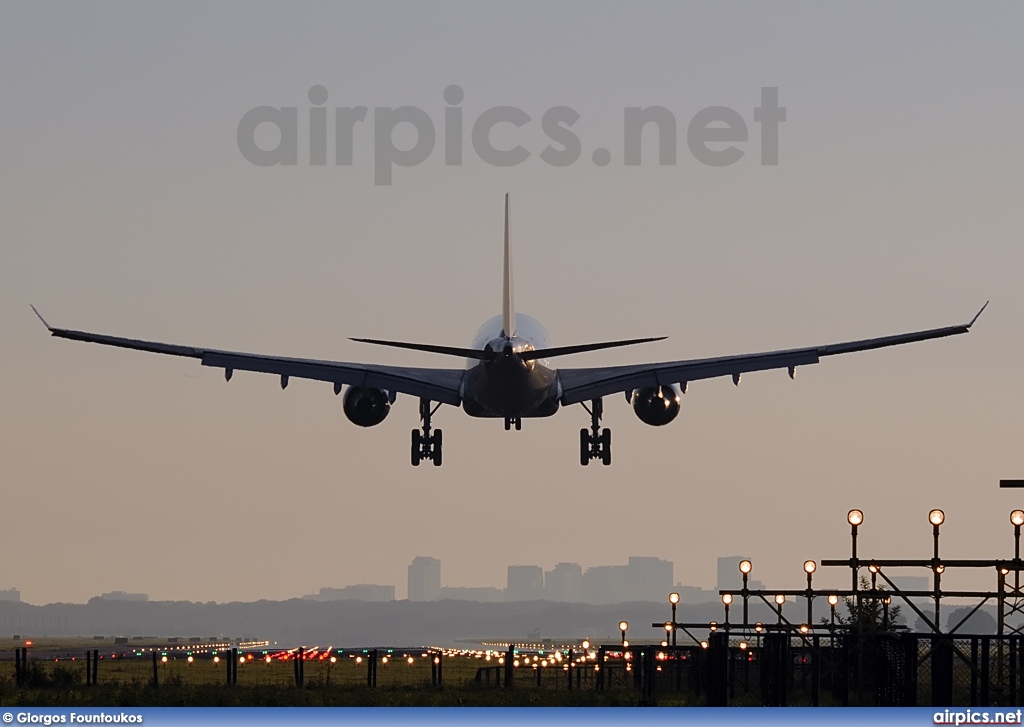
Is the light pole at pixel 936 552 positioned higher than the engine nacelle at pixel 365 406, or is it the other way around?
the engine nacelle at pixel 365 406

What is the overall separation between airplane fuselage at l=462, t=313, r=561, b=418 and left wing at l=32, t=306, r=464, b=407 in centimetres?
139

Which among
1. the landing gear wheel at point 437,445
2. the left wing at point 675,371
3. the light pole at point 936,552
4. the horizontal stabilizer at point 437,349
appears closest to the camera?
the light pole at point 936,552

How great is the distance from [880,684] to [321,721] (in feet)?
104

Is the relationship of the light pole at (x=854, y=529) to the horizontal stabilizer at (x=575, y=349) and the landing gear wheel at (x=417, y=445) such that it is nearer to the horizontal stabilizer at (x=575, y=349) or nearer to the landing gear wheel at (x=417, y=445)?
the horizontal stabilizer at (x=575, y=349)

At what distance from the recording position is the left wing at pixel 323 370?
67.9 m

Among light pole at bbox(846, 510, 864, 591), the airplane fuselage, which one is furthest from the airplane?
light pole at bbox(846, 510, 864, 591)

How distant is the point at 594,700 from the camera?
51.3m

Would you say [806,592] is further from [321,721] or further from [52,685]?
[321,721]

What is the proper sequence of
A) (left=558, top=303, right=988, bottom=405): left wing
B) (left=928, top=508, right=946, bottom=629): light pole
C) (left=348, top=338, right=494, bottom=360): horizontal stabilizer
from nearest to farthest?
(left=928, top=508, right=946, bottom=629): light pole
(left=348, top=338, right=494, bottom=360): horizontal stabilizer
(left=558, top=303, right=988, bottom=405): left wing

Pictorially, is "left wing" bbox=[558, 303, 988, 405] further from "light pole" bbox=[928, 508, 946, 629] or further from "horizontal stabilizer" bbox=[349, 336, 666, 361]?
"light pole" bbox=[928, 508, 946, 629]

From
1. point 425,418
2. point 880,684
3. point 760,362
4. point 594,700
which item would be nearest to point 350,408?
point 425,418

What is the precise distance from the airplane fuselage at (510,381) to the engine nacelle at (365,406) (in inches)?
129

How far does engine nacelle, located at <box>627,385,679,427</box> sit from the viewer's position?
7012cm

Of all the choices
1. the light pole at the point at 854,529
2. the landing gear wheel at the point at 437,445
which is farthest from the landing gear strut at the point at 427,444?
the light pole at the point at 854,529
